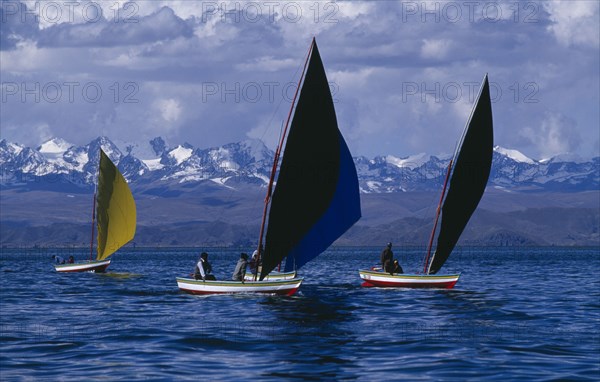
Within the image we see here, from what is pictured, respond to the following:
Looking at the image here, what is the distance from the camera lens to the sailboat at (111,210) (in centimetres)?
9400

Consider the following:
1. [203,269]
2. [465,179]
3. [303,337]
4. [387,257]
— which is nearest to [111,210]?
[387,257]

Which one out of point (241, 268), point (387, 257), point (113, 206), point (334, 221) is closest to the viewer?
point (241, 268)

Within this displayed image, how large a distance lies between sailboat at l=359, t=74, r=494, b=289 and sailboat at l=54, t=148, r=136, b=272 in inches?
1445

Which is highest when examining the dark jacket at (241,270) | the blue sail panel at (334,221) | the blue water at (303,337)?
the blue sail panel at (334,221)

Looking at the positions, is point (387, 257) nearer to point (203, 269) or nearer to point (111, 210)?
point (203, 269)

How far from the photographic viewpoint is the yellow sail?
93938mm

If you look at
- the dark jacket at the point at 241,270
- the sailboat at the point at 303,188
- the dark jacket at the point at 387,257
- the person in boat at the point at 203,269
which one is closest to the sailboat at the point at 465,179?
the dark jacket at the point at 387,257

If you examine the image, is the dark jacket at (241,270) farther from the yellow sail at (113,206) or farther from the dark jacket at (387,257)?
the yellow sail at (113,206)

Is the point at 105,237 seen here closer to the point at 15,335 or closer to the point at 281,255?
the point at 281,255

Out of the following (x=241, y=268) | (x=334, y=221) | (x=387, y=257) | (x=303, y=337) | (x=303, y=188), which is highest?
(x=303, y=188)

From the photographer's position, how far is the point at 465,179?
62656 millimetres

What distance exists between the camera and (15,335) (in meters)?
41.0

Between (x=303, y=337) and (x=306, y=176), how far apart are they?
640 inches

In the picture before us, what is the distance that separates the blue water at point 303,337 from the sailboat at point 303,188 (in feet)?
5.70
